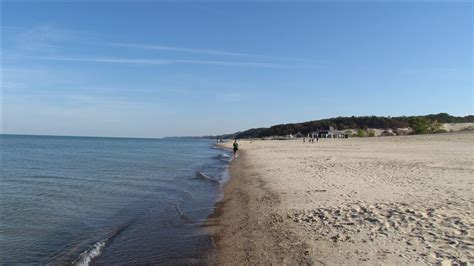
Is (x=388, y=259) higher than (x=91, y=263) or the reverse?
higher

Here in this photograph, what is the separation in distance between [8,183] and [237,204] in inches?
582

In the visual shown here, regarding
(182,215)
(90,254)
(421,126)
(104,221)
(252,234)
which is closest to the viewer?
(90,254)

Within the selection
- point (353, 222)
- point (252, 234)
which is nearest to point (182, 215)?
point (252, 234)

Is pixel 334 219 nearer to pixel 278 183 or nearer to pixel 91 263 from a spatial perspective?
pixel 91 263

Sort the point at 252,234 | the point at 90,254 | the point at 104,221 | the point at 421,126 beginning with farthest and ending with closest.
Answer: the point at 421,126 < the point at 104,221 < the point at 252,234 < the point at 90,254

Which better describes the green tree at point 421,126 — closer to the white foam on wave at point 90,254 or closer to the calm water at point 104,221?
the calm water at point 104,221

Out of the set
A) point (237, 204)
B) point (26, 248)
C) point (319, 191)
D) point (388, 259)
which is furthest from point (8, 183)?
point (388, 259)

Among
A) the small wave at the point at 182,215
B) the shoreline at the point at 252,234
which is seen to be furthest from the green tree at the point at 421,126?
the small wave at the point at 182,215

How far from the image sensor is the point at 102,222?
12.3 metres

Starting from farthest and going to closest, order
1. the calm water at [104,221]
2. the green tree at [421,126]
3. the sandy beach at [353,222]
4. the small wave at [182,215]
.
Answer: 1. the green tree at [421,126]
2. the small wave at [182,215]
3. the calm water at [104,221]
4. the sandy beach at [353,222]

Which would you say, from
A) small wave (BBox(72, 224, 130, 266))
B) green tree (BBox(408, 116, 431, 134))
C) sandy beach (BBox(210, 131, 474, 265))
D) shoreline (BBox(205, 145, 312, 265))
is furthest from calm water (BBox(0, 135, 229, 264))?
green tree (BBox(408, 116, 431, 134))

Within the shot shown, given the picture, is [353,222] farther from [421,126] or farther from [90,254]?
[421,126]

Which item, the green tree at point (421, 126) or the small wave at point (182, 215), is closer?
the small wave at point (182, 215)

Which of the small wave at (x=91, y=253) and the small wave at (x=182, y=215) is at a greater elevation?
the small wave at (x=182, y=215)
